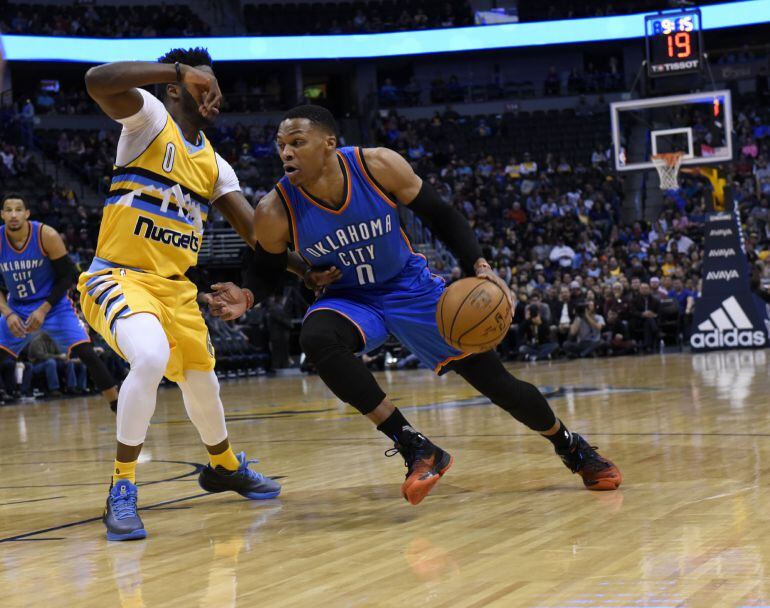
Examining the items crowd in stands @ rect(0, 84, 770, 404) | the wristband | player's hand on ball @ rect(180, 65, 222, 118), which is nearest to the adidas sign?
crowd in stands @ rect(0, 84, 770, 404)

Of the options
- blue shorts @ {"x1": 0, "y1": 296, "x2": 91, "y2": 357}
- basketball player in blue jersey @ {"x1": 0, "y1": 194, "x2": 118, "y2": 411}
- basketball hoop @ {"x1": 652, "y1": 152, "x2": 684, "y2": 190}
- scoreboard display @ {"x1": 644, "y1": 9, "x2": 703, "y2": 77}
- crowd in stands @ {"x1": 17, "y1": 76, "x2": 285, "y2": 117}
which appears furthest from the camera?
crowd in stands @ {"x1": 17, "y1": 76, "x2": 285, "y2": 117}

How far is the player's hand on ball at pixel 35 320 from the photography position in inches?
316

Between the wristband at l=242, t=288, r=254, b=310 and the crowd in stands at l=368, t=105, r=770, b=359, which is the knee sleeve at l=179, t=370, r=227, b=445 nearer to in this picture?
the wristband at l=242, t=288, r=254, b=310

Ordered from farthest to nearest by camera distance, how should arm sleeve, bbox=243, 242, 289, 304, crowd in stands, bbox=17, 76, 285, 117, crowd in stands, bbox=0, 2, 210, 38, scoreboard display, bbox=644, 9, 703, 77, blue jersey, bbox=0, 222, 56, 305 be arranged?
crowd in stands, bbox=0, 2, 210, 38
crowd in stands, bbox=17, 76, 285, 117
scoreboard display, bbox=644, 9, 703, 77
blue jersey, bbox=0, 222, 56, 305
arm sleeve, bbox=243, 242, 289, 304

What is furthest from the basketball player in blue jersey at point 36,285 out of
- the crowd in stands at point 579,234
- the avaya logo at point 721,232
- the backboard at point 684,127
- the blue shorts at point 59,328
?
the backboard at point 684,127

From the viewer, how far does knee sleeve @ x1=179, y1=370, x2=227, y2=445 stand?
4.57 m

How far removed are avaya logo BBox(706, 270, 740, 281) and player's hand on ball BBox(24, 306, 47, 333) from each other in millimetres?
10962

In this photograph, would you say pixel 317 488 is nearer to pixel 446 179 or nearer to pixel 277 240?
pixel 277 240

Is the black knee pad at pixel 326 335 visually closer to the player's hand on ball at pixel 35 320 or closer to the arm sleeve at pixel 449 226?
the arm sleeve at pixel 449 226

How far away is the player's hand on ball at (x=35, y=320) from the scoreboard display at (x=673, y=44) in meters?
12.6

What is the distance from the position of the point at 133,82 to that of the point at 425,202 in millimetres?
1344

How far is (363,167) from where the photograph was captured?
14.8 ft

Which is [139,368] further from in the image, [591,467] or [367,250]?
[591,467]

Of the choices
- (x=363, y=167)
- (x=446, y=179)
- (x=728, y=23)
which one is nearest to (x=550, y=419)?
(x=363, y=167)
